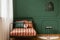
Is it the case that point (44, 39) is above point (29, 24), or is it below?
below

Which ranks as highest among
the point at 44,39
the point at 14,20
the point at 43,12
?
the point at 43,12

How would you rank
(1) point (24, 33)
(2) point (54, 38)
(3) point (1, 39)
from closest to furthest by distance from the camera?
(3) point (1, 39) → (1) point (24, 33) → (2) point (54, 38)

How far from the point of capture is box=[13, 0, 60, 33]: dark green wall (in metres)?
5.19

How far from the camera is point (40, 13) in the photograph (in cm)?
524

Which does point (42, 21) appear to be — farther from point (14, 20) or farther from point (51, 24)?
point (14, 20)

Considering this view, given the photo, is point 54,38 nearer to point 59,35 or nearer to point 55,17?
point 59,35

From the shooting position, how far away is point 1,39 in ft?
11.0

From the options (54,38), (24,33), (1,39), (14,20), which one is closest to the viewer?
(1,39)

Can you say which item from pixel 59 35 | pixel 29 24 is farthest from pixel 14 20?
pixel 59 35

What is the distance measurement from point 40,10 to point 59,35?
3.99ft

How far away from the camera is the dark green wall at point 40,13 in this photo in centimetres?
519

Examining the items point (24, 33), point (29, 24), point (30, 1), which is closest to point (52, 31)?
point (29, 24)

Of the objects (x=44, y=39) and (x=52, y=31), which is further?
(x=52, y=31)

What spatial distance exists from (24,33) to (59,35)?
5.73 feet
